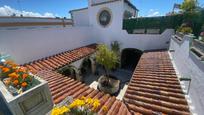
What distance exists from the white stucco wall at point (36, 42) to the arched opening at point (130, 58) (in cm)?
762

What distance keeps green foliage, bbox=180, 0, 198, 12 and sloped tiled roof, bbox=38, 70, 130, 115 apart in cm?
1165

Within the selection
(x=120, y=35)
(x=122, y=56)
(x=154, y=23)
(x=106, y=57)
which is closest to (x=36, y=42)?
(x=106, y=57)

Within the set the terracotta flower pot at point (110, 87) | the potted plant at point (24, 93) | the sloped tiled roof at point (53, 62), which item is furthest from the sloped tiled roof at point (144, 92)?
the terracotta flower pot at point (110, 87)

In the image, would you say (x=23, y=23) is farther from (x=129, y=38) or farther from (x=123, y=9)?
(x=129, y=38)

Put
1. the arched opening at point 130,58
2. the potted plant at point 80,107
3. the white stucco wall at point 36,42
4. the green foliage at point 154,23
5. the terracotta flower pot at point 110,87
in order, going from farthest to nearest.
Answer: the arched opening at point 130,58 → the green foliage at point 154,23 → the terracotta flower pot at point 110,87 → the white stucco wall at point 36,42 → the potted plant at point 80,107

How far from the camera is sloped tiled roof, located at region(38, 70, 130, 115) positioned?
522cm

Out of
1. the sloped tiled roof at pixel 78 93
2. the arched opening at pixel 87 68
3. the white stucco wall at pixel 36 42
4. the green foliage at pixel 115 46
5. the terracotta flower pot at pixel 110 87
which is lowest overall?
the terracotta flower pot at pixel 110 87

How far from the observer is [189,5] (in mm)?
10867

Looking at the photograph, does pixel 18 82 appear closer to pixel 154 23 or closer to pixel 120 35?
pixel 120 35

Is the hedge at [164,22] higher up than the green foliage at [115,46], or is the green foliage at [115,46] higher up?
the hedge at [164,22]

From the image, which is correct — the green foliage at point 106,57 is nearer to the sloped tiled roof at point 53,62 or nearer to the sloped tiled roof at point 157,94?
the sloped tiled roof at point 53,62

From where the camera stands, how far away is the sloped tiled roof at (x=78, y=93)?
17.1 feet

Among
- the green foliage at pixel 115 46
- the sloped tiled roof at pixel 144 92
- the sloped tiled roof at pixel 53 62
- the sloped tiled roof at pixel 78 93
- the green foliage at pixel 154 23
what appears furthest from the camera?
the green foliage at pixel 115 46

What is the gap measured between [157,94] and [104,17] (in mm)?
13369
